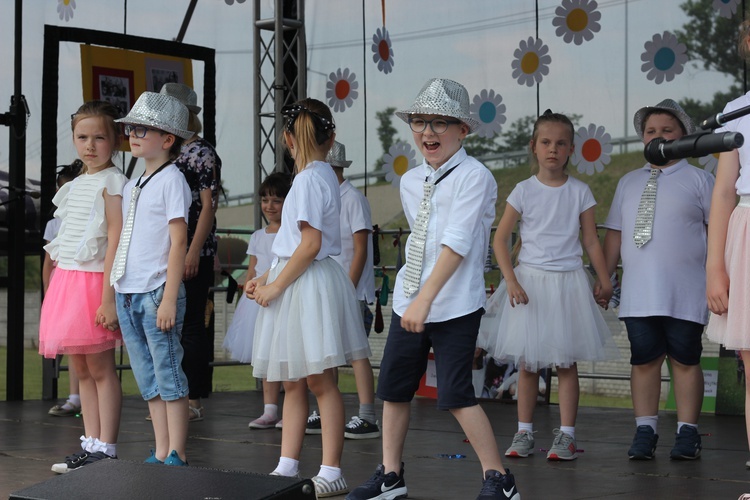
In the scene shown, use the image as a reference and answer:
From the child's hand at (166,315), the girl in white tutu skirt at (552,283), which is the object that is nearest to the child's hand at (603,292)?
the girl in white tutu skirt at (552,283)

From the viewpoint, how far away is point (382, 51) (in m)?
8.50

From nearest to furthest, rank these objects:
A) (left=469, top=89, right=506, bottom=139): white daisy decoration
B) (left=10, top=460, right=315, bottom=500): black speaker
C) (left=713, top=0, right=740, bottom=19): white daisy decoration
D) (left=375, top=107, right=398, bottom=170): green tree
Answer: (left=10, top=460, right=315, bottom=500): black speaker
(left=713, top=0, right=740, bottom=19): white daisy decoration
(left=469, top=89, right=506, bottom=139): white daisy decoration
(left=375, top=107, right=398, bottom=170): green tree

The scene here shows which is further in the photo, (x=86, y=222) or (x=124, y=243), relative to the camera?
(x=86, y=222)

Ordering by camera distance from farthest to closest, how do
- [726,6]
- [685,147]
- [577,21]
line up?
[577,21] < [726,6] < [685,147]

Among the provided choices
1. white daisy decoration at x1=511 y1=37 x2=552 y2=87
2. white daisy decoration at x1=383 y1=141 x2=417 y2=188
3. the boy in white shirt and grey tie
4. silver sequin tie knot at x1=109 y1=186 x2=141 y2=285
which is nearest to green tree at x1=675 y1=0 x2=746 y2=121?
white daisy decoration at x1=511 y1=37 x2=552 y2=87

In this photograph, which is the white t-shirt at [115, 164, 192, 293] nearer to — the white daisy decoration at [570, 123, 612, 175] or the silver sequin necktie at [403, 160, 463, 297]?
the silver sequin necktie at [403, 160, 463, 297]

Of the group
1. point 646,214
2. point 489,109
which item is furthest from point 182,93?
point 489,109

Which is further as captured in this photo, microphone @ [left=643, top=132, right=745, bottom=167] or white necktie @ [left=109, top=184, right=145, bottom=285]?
white necktie @ [left=109, top=184, right=145, bottom=285]

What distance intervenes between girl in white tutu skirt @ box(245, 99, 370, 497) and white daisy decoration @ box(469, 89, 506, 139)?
14.0ft

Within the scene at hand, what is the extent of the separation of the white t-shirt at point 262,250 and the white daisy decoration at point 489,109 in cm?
239

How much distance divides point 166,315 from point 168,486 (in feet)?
4.51

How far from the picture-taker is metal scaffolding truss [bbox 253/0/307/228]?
7125 millimetres

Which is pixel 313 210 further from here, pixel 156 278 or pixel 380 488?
pixel 380 488

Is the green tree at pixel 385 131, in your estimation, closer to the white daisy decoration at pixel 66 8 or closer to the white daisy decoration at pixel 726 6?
the white daisy decoration at pixel 66 8
